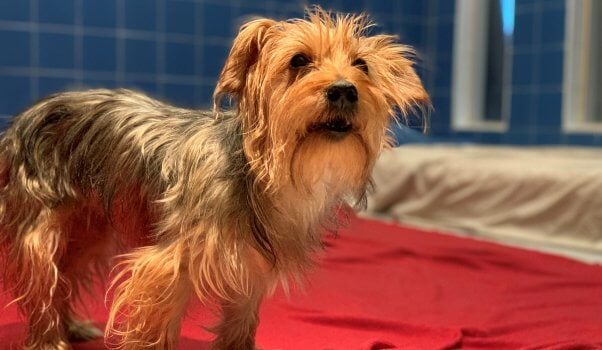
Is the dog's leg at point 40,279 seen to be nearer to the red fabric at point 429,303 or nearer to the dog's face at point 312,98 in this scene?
the red fabric at point 429,303

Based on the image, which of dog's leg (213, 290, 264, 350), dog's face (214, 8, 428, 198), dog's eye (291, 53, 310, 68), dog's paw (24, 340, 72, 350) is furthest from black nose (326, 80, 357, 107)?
dog's paw (24, 340, 72, 350)

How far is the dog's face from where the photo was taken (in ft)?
4.20

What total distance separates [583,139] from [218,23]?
212cm

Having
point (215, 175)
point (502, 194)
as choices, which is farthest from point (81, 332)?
point (502, 194)

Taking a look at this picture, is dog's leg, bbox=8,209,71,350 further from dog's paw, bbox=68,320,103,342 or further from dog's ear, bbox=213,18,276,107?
dog's ear, bbox=213,18,276,107

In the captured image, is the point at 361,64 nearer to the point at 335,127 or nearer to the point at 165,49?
the point at 335,127

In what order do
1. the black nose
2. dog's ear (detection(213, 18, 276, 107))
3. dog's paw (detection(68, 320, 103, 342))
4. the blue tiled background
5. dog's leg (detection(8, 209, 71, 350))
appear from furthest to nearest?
the blue tiled background
dog's paw (detection(68, 320, 103, 342))
dog's leg (detection(8, 209, 71, 350))
dog's ear (detection(213, 18, 276, 107))
the black nose


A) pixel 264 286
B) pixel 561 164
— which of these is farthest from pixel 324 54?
pixel 561 164

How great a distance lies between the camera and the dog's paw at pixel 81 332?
69.9 inches

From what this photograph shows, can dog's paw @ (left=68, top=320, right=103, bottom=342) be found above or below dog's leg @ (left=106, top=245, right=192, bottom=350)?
below

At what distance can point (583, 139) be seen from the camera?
436cm

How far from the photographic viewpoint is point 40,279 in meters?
1.58

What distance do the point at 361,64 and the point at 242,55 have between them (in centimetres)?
21

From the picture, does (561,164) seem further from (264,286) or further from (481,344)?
(264,286)
